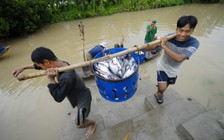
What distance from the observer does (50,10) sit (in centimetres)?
1141

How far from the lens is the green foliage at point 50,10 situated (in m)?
7.79

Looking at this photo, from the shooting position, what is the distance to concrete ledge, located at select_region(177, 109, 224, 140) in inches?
69.9

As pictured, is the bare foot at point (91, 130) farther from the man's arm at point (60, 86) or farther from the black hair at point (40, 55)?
the black hair at point (40, 55)

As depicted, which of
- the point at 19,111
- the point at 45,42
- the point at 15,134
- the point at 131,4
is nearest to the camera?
the point at 15,134

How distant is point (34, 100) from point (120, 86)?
332 centimetres

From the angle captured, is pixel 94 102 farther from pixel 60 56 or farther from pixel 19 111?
pixel 60 56

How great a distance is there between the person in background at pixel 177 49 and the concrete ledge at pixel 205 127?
0.71 m

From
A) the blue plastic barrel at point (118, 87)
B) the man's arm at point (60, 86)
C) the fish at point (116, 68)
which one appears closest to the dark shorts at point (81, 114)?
the blue plastic barrel at point (118, 87)

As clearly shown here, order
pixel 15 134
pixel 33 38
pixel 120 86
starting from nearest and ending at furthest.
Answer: pixel 120 86
pixel 15 134
pixel 33 38

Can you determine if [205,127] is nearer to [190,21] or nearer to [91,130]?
[190,21]

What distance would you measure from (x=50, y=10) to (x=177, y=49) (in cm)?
1225

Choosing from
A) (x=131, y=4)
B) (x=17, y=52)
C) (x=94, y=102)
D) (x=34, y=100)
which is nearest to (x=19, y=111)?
(x=34, y=100)

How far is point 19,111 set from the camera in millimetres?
3664

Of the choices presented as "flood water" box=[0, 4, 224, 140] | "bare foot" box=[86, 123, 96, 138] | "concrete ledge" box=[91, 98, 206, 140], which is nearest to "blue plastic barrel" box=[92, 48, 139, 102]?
"concrete ledge" box=[91, 98, 206, 140]
